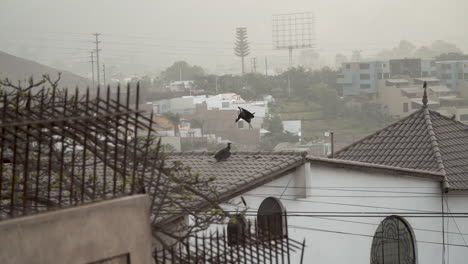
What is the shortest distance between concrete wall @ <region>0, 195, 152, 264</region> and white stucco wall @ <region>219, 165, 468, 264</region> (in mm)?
9270

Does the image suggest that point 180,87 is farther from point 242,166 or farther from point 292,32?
point 242,166

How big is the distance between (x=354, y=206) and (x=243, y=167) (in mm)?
2507

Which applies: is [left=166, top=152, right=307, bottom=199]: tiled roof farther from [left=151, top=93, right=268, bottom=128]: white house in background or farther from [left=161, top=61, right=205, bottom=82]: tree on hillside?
[left=161, top=61, right=205, bottom=82]: tree on hillside

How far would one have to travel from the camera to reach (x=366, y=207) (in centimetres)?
1733

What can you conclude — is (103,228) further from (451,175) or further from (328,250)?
(451,175)

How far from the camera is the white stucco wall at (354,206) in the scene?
639 inches

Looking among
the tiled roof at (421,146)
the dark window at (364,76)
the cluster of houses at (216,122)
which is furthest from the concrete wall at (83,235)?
the dark window at (364,76)

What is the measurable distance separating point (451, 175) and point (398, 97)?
83217 mm

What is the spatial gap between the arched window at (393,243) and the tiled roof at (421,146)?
2002mm

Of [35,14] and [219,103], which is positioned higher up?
[35,14]

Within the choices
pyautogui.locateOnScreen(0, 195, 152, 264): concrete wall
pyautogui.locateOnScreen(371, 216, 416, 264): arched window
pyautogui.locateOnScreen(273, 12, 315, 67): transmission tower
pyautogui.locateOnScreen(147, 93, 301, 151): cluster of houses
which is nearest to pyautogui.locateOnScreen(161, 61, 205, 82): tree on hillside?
pyautogui.locateOnScreen(273, 12, 315, 67): transmission tower

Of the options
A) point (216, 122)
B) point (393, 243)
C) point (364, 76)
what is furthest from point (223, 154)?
point (364, 76)

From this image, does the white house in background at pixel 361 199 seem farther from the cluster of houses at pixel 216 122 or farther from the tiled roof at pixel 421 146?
the cluster of houses at pixel 216 122

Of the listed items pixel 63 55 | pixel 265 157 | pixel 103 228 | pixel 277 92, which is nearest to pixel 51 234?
pixel 103 228
